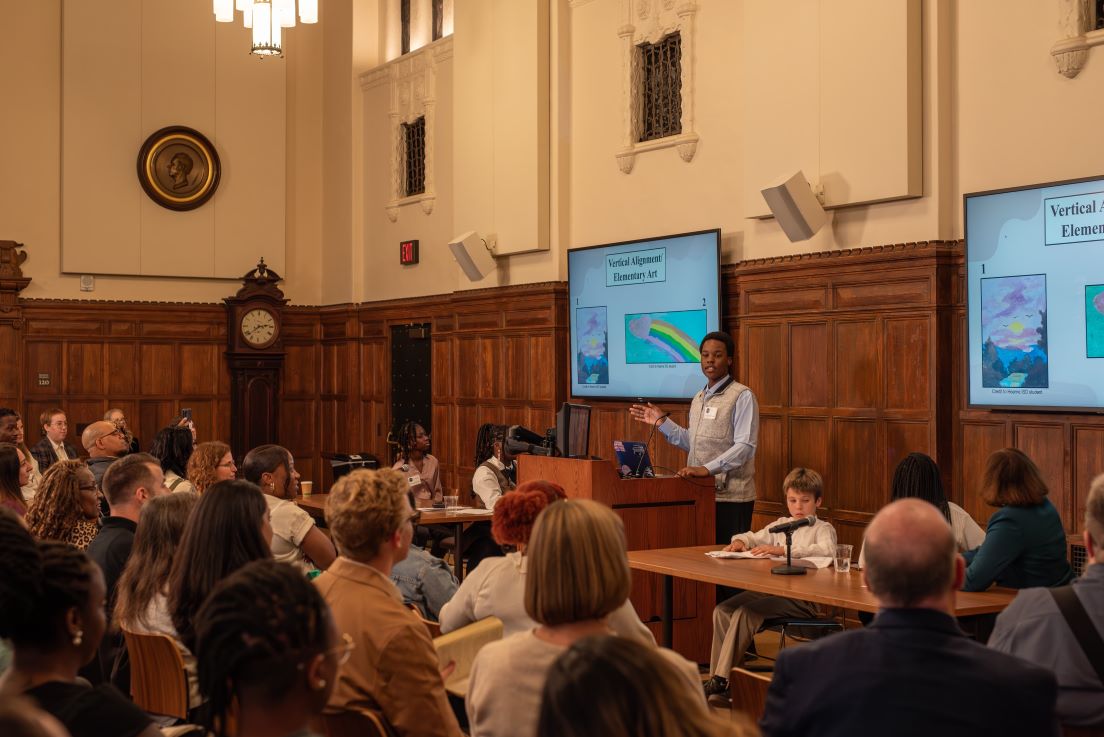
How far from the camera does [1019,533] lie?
4.84m

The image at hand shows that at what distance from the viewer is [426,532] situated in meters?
8.81

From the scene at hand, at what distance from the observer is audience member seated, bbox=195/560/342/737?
1.97 metres

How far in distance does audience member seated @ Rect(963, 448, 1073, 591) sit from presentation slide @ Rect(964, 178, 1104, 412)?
2.15 metres

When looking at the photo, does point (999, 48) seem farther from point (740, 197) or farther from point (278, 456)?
point (278, 456)

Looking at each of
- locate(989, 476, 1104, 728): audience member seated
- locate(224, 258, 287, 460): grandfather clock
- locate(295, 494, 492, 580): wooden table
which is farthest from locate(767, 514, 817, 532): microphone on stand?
locate(224, 258, 287, 460): grandfather clock

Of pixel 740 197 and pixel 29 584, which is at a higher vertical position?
pixel 740 197

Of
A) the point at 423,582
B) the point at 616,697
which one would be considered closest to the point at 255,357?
the point at 423,582

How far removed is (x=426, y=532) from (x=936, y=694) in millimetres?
6728

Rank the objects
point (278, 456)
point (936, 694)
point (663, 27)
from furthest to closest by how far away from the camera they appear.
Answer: point (663, 27) < point (278, 456) < point (936, 694)

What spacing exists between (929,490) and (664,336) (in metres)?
4.21

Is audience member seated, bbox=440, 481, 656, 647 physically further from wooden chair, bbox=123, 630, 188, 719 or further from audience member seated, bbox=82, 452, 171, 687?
audience member seated, bbox=82, 452, 171, 687

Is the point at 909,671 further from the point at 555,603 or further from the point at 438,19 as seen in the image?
the point at 438,19

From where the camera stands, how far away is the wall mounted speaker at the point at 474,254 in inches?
471

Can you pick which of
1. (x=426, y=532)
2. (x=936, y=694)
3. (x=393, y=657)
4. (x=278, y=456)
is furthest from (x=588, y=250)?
(x=936, y=694)
